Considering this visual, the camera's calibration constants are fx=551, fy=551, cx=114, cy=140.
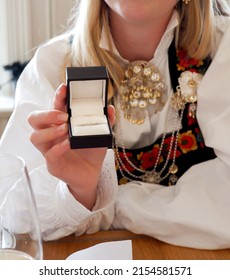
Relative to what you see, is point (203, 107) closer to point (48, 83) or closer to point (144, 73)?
point (144, 73)

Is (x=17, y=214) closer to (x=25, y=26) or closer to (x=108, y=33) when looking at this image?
(x=108, y=33)

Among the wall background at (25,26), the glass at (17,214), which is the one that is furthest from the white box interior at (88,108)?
the wall background at (25,26)

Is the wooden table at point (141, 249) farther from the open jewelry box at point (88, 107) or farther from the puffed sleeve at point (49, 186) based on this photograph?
the open jewelry box at point (88, 107)

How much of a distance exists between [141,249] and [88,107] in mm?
231

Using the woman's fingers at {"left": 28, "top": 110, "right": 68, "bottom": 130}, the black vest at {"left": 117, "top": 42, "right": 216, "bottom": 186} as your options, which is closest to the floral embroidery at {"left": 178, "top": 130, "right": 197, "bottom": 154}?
the black vest at {"left": 117, "top": 42, "right": 216, "bottom": 186}

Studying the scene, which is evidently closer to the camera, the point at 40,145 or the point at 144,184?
the point at 40,145

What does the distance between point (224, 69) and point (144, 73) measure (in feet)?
0.47

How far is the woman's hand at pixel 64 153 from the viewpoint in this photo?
686 millimetres

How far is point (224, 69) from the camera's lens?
965 mm

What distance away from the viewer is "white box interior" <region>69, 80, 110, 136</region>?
2.03 feet

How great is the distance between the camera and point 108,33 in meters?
1.02

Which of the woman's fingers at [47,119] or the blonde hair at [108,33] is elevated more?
the blonde hair at [108,33]
